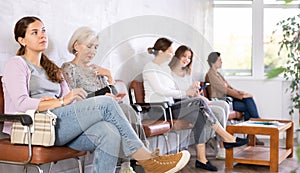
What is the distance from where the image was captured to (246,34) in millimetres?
7105

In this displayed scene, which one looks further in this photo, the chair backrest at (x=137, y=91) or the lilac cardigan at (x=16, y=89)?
the chair backrest at (x=137, y=91)

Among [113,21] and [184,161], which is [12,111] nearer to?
[184,161]

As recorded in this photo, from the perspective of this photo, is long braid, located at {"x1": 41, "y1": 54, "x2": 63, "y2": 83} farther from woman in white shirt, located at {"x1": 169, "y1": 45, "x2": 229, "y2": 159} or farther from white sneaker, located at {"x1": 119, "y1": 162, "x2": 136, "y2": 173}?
woman in white shirt, located at {"x1": 169, "y1": 45, "x2": 229, "y2": 159}

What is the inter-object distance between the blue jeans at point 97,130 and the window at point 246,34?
4.46m

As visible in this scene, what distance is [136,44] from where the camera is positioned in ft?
16.4

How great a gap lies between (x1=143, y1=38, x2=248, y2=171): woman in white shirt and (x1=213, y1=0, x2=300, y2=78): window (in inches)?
102

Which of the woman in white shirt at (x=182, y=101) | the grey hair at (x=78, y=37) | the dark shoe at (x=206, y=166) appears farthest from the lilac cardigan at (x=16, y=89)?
the dark shoe at (x=206, y=166)

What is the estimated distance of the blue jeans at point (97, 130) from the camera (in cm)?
273

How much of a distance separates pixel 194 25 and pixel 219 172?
9.03ft

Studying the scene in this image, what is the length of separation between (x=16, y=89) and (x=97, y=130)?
0.53 meters

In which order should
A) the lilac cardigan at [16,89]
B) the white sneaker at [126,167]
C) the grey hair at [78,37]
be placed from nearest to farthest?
the lilac cardigan at [16,89] → the white sneaker at [126,167] → the grey hair at [78,37]

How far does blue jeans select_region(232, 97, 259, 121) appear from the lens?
19.7ft

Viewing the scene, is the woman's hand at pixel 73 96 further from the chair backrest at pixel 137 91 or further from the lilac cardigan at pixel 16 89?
the chair backrest at pixel 137 91

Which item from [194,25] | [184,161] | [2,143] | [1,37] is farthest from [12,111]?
[194,25]
